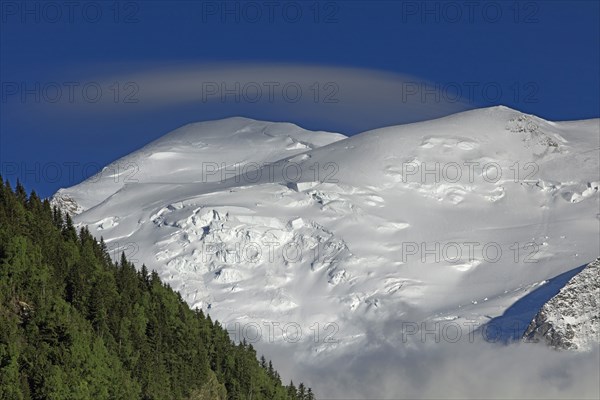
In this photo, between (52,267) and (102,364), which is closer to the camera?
(102,364)

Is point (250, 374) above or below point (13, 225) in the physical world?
A: below

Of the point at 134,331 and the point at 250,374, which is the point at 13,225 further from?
the point at 250,374

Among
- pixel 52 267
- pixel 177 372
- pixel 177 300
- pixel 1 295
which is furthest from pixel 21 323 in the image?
pixel 177 300

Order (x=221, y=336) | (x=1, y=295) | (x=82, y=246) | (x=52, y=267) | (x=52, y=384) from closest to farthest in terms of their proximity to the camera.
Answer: (x=52, y=384)
(x=1, y=295)
(x=52, y=267)
(x=82, y=246)
(x=221, y=336)

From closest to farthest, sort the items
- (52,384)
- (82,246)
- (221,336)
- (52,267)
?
(52,384) < (52,267) < (82,246) < (221,336)

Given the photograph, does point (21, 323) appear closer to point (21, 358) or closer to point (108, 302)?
point (21, 358)

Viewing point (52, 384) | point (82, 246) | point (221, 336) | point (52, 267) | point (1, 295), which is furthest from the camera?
point (221, 336)

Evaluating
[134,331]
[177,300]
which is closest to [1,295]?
[134,331]

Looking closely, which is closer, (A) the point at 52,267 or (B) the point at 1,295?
(B) the point at 1,295

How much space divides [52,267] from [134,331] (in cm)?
Result: 1063

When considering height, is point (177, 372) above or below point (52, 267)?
below

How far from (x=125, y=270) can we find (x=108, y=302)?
1336 centimetres

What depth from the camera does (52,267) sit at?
16450 cm

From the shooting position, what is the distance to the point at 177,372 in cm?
17375
